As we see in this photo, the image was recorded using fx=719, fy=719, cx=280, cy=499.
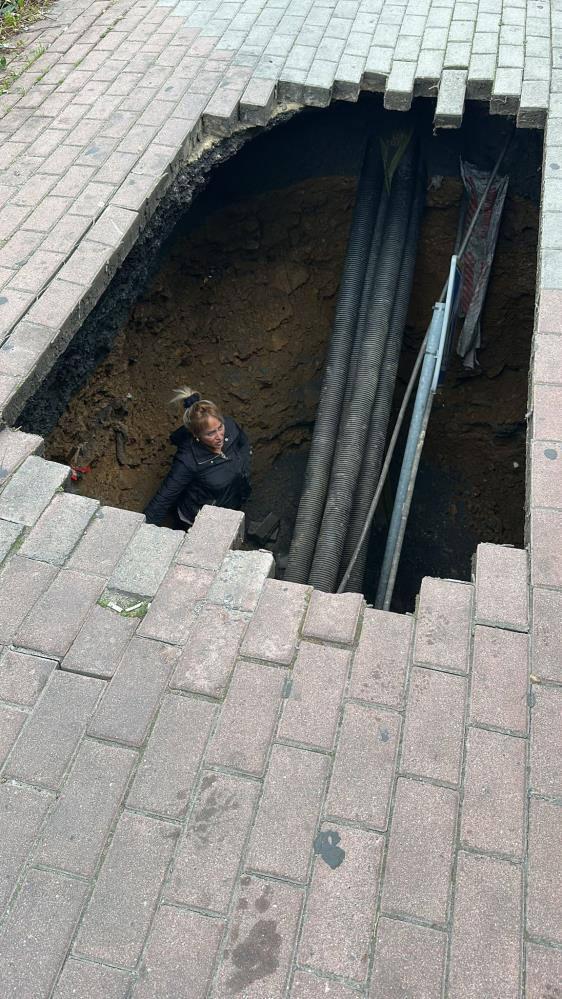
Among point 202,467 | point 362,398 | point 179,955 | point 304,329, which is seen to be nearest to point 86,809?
point 179,955

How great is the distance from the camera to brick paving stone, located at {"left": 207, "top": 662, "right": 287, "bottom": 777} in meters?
2.63

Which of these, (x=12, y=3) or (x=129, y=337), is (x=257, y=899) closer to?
(x=129, y=337)

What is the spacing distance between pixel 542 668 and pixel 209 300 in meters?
5.72

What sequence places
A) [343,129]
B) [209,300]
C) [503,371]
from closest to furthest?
[343,129], [209,300], [503,371]

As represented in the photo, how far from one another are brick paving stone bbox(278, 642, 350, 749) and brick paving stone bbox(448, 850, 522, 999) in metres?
0.64

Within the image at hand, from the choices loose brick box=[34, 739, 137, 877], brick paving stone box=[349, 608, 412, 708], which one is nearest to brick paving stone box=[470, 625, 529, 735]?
brick paving stone box=[349, 608, 412, 708]

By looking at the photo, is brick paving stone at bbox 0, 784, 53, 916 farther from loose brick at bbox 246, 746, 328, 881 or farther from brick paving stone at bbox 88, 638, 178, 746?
loose brick at bbox 246, 746, 328, 881

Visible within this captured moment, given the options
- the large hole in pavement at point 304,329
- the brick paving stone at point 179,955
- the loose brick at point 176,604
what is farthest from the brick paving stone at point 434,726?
the large hole in pavement at point 304,329

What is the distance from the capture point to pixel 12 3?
653cm

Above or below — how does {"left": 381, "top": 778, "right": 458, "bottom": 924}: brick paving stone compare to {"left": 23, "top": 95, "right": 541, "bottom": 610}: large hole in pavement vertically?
above

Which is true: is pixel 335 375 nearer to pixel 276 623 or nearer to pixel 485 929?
pixel 276 623

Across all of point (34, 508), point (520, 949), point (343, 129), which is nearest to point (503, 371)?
point (343, 129)

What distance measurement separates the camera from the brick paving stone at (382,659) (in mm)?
2783

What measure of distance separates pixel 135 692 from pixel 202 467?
2521 millimetres
